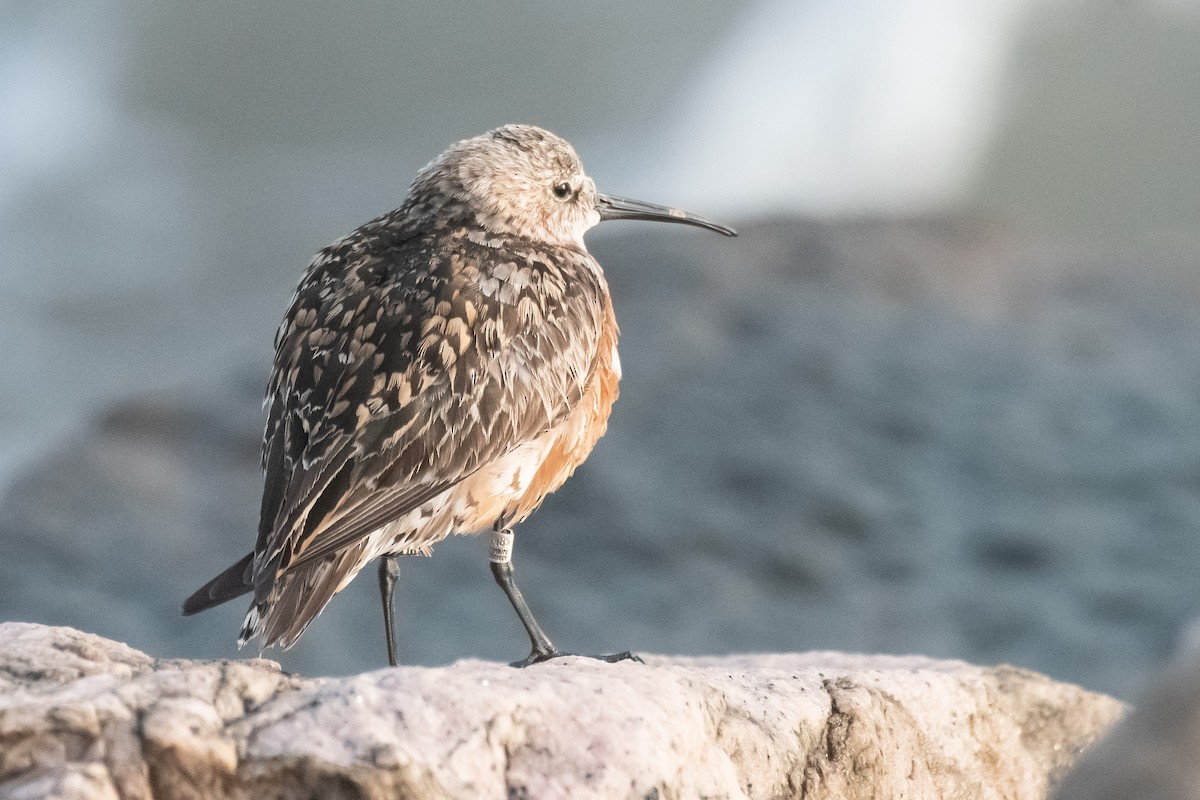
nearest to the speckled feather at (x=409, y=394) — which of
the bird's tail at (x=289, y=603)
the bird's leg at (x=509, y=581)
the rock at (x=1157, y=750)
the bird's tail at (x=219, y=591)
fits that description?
the bird's tail at (x=289, y=603)

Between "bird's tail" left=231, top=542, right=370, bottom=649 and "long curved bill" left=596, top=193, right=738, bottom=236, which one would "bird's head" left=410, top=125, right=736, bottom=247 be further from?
"bird's tail" left=231, top=542, right=370, bottom=649

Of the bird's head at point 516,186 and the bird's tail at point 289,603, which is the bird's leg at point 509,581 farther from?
the bird's head at point 516,186

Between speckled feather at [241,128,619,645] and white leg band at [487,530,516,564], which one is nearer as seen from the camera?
speckled feather at [241,128,619,645]

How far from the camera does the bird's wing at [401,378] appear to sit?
19.0ft

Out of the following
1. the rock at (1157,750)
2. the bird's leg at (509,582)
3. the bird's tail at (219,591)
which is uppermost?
the bird's leg at (509,582)

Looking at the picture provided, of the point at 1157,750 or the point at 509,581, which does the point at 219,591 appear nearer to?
the point at 509,581

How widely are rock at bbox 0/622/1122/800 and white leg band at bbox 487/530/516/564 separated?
130 centimetres

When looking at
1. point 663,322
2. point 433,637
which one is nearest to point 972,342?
point 663,322

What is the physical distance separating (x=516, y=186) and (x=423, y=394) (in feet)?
5.21

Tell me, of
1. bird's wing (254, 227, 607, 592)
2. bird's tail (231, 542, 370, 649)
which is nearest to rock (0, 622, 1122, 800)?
bird's tail (231, 542, 370, 649)

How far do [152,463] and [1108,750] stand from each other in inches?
389

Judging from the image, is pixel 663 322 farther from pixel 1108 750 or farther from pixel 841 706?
pixel 1108 750

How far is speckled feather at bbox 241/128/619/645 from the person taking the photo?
5727 mm

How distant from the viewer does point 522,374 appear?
6.29 m
